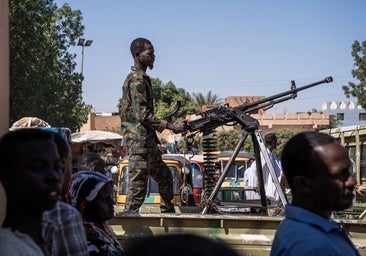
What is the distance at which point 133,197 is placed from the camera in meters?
5.65

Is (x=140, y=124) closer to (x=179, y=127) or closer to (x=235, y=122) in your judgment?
(x=179, y=127)

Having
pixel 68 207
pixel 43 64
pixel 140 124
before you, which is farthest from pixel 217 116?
pixel 43 64

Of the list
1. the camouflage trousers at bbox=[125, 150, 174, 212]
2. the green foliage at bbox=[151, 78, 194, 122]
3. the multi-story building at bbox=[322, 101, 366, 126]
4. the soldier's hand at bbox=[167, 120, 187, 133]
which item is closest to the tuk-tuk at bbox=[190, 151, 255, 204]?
the camouflage trousers at bbox=[125, 150, 174, 212]

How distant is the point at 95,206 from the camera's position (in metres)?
3.11

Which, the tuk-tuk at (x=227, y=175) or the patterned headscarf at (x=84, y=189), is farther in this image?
the tuk-tuk at (x=227, y=175)

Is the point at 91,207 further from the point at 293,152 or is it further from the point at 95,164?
the point at 293,152

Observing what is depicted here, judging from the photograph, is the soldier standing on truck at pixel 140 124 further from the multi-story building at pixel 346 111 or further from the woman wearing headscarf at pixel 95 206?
the multi-story building at pixel 346 111

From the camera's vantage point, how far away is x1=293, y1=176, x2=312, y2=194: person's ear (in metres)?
2.32

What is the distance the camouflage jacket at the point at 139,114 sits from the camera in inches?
226

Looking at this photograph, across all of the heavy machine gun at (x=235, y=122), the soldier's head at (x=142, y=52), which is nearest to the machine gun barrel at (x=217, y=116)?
the heavy machine gun at (x=235, y=122)

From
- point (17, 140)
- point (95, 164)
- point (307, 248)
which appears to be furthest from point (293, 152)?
point (95, 164)

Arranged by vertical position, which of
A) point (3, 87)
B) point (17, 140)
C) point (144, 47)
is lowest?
point (17, 140)

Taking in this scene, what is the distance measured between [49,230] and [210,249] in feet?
4.90

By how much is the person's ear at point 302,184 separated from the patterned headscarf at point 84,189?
1.14m
